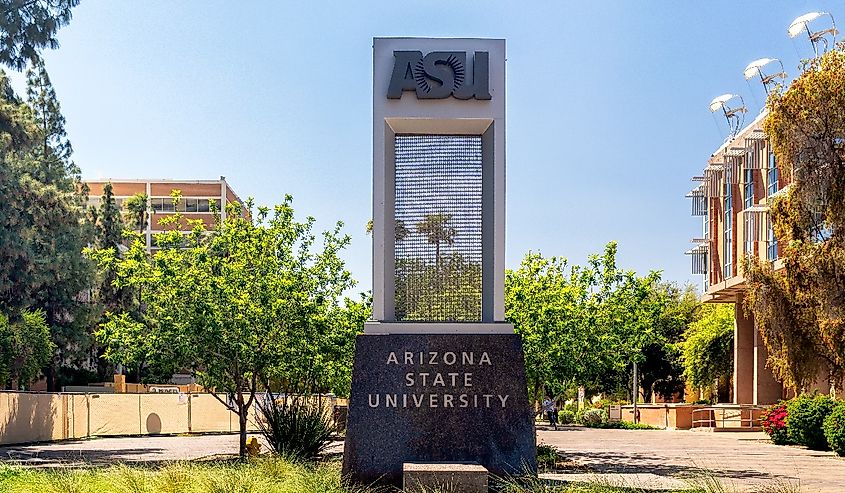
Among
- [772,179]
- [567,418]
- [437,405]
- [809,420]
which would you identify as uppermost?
[772,179]

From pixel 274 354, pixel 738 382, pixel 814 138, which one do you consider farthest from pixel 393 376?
pixel 738 382

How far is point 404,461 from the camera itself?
15188 millimetres

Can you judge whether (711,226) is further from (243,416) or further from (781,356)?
(243,416)

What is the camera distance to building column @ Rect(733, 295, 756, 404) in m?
53.7

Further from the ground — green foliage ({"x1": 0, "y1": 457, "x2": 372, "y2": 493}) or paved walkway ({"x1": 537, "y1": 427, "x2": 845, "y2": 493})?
green foliage ({"x1": 0, "y1": 457, "x2": 372, "y2": 493})

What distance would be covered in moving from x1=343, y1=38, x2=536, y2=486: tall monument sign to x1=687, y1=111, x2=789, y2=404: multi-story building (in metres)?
28.8

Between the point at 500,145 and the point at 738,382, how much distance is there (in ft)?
133

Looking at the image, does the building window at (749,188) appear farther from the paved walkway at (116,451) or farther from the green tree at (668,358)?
the paved walkway at (116,451)

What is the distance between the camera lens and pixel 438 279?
1670cm

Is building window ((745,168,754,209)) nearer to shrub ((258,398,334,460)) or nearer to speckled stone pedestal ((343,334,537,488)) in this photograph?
shrub ((258,398,334,460))

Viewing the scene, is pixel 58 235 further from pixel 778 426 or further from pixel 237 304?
Answer: pixel 778 426

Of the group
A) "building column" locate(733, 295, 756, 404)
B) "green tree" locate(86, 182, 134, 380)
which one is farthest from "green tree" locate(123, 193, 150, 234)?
"building column" locate(733, 295, 756, 404)

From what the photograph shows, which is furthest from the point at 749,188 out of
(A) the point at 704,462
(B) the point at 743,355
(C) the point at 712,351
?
(A) the point at 704,462

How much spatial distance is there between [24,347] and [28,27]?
22.6 m
